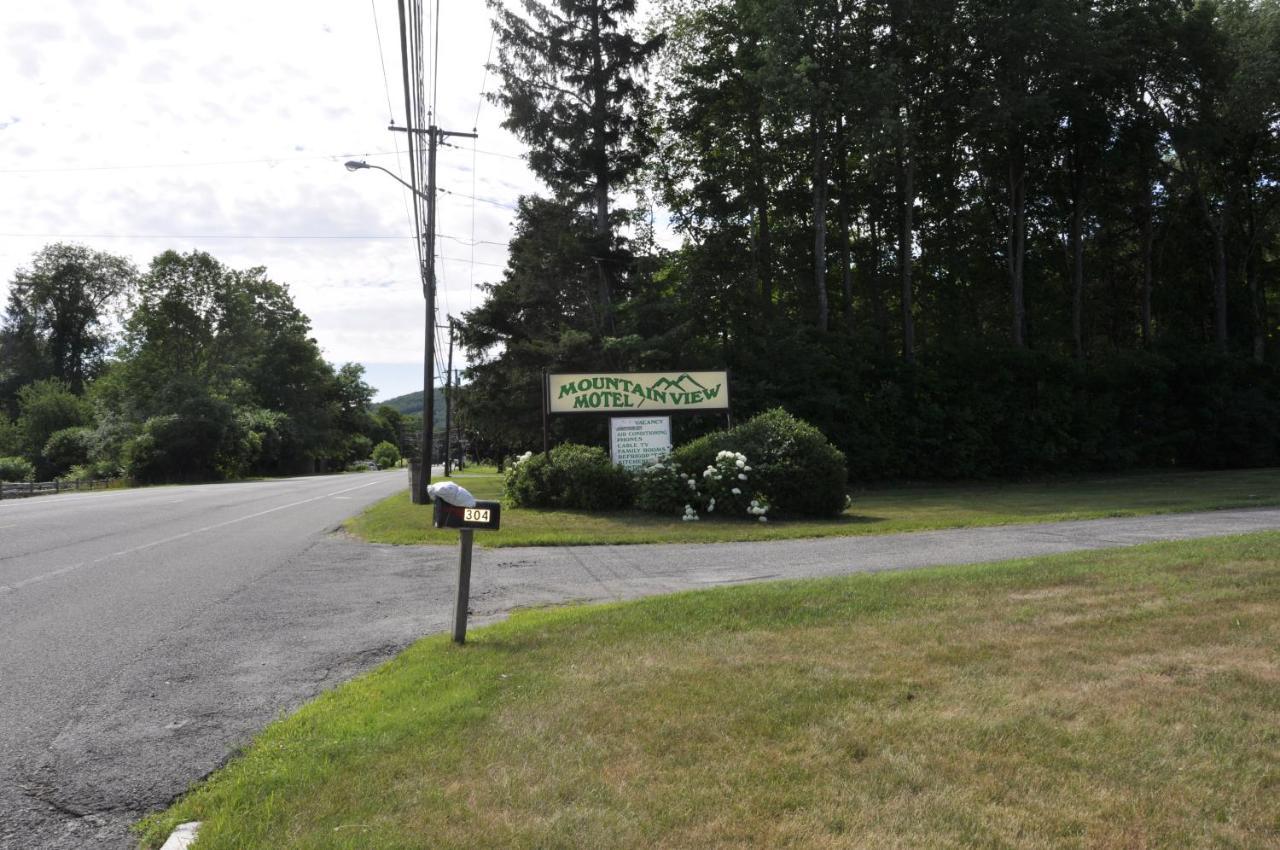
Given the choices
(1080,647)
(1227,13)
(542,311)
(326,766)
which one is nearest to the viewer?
(326,766)

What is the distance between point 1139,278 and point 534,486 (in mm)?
32178

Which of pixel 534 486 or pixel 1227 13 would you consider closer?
pixel 534 486

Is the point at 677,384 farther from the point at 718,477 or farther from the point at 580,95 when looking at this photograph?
the point at 580,95

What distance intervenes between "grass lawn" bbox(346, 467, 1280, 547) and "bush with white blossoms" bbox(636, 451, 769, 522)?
38 centimetres

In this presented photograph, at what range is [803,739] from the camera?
3.95 m

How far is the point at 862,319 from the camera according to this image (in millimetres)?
36281

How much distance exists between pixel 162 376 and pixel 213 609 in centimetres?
5987

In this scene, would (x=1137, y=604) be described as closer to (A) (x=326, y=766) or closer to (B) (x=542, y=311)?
(A) (x=326, y=766)

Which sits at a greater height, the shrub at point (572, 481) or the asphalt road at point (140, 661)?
the shrub at point (572, 481)

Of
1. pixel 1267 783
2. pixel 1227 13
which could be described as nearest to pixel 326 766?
pixel 1267 783

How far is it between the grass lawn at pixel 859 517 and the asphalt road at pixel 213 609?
3.44 ft

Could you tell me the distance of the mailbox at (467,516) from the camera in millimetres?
5941

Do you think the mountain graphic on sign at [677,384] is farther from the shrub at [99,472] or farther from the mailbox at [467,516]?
the shrub at [99,472]

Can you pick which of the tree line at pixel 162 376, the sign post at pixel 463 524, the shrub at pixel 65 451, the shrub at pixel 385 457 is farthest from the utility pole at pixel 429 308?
the shrub at pixel 385 457
